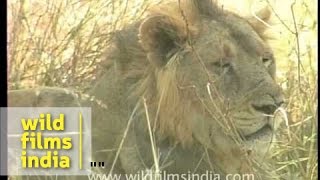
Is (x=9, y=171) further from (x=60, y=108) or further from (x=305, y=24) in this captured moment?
(x=305, y=24)

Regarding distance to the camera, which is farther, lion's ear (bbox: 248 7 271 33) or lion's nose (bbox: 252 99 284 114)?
lion's ear (bbox: 248 7 271 33)

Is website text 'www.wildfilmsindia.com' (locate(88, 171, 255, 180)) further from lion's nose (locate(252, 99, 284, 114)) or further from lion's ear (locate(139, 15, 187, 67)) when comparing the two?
lion's ear (locate(139, 15, 187, 67))

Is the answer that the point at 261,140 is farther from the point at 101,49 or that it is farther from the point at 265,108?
the point at 101,49

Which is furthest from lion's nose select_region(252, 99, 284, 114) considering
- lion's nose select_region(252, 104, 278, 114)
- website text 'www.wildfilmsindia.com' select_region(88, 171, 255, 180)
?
website text 'www.wildfilmsindia.com' select_region(88, 171, 255, 180)

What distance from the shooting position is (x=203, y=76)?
110 inches

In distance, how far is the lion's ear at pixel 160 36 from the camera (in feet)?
9.07

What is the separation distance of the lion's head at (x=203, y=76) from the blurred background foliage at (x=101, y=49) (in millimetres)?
99

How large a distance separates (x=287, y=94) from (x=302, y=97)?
65 mm

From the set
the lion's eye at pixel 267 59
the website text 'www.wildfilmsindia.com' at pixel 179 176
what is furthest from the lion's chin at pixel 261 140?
the lion's eye at pixel 267 59

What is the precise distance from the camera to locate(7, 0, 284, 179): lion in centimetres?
278

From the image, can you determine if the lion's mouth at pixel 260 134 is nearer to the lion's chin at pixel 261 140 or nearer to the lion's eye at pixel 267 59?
the lion's chin at pixel 261 140

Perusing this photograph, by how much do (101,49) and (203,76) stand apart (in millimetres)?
387

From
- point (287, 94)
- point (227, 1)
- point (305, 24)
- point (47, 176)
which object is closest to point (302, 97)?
point (287, 94)

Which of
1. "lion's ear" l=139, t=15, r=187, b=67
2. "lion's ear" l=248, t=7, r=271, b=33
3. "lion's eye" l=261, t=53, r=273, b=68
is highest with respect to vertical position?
"lion's ear" l=248, t=7, r=271, b=33
